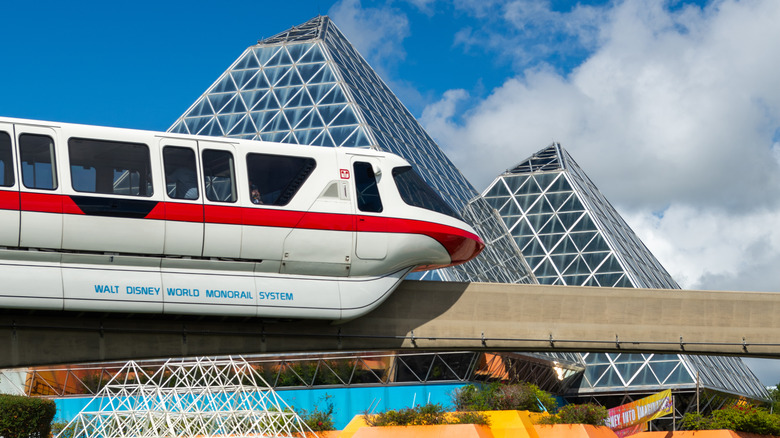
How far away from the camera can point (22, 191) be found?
51.6 feet

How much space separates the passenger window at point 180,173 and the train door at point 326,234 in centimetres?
215

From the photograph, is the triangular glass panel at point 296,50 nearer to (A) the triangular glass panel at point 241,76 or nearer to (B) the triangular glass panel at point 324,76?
(A) the triangular glass panel at point 241,76

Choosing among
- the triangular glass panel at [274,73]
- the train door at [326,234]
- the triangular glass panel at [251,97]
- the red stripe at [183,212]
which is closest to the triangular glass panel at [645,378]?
the triangular glass panel at [251,97]

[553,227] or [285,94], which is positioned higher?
[285,94]

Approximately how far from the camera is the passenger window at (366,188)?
18578mm

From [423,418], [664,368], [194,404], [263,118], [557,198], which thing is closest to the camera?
[423,418]

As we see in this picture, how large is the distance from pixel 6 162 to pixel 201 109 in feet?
153

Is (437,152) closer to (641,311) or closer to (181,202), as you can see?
(641,311)

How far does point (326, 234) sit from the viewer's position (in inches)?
712

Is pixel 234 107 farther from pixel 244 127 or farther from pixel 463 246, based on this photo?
pixel 463 246

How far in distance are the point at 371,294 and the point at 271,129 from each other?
38590 millimetres

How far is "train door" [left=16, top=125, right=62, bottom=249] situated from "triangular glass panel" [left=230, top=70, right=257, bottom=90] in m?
46.3

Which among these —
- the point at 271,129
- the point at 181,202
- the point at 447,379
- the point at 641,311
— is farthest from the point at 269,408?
the point at 181,202

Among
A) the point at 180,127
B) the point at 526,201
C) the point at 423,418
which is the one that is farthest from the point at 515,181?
the point at 423,418
